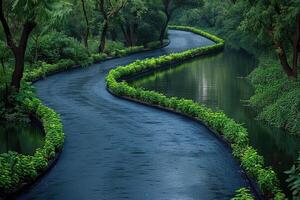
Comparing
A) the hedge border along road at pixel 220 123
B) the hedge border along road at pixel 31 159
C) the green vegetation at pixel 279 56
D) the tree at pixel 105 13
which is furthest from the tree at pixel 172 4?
the hedge border along road at pixel 31 159

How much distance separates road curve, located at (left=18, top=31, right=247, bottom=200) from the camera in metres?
15.6

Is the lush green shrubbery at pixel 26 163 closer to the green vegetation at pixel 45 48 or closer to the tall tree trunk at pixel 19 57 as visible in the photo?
the green vegetation at pixel 45 48

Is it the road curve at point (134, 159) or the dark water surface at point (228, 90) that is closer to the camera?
the road curve at point (134, 159)

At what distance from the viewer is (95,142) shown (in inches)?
832

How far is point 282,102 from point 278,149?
461cm

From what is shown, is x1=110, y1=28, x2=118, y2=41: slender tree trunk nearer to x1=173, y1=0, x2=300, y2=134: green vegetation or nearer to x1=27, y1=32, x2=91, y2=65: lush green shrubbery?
x1=27, y1=32, x2=91, y2=65: lush green shrubbery

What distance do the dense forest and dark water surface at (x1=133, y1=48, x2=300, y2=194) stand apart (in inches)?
30.8

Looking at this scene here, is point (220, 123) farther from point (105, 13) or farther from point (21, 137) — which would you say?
point (105, 13)

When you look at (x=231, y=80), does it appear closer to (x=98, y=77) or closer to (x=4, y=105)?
(x=98, y=77)

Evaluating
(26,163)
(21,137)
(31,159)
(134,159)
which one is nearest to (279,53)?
(134,159)

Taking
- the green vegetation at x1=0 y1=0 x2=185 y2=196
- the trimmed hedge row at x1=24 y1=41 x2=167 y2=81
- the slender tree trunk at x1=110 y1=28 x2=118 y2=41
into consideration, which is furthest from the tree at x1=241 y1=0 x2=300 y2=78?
the slender tree trunk at x1=110 y1=28 x2=118 y2=41

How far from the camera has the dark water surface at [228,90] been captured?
2125 cm

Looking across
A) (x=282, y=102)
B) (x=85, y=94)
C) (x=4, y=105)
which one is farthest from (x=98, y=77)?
(x=282, y=102)

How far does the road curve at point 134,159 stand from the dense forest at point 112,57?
745 millimetres
